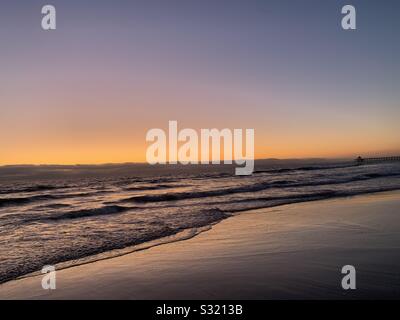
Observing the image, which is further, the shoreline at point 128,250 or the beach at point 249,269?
the shoreline at point 128,250

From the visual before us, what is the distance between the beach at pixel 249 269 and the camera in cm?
561

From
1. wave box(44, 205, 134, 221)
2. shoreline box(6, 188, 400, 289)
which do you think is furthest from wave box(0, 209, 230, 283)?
wave box(44, 205, 134, 221)

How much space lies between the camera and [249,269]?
6.78 metres

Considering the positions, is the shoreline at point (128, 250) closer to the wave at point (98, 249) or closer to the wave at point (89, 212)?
the wave at point (98, 249)

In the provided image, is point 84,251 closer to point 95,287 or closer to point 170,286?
point 95,287

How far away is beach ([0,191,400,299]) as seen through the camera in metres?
5.61

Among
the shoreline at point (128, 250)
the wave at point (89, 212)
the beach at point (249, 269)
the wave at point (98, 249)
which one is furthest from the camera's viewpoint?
the wave at point (89, 212)

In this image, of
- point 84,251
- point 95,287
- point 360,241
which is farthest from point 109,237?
point 360,241

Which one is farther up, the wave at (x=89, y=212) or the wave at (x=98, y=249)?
the wave at (x=98, y=249)

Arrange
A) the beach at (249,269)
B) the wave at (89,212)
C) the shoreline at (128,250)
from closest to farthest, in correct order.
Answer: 1. the beach at (249,269)
2. the shoreline at (128,250)
3. the wave at (89,212)

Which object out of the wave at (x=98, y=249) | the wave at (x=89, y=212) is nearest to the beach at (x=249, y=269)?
the wave at (x=98, y=249)

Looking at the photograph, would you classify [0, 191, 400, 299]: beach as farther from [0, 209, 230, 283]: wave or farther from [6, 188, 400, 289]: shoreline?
[0, 209, 230, 283]: wave

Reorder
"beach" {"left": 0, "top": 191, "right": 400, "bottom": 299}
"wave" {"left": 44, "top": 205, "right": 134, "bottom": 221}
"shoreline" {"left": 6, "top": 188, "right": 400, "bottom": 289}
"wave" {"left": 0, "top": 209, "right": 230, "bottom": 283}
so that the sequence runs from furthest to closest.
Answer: "wave" {"left": 44, "top": 205, "right": 134, "bottom": 221}
"shoreline" {"left": 6, "top": 188, "right": 400, "bottom": 289}
"wave" {"left": 0, "top": 209, "right": 230, "bottom": 283}
"beach" {"left": 0, "top": 191, "right": 400, "bottom": 299}
